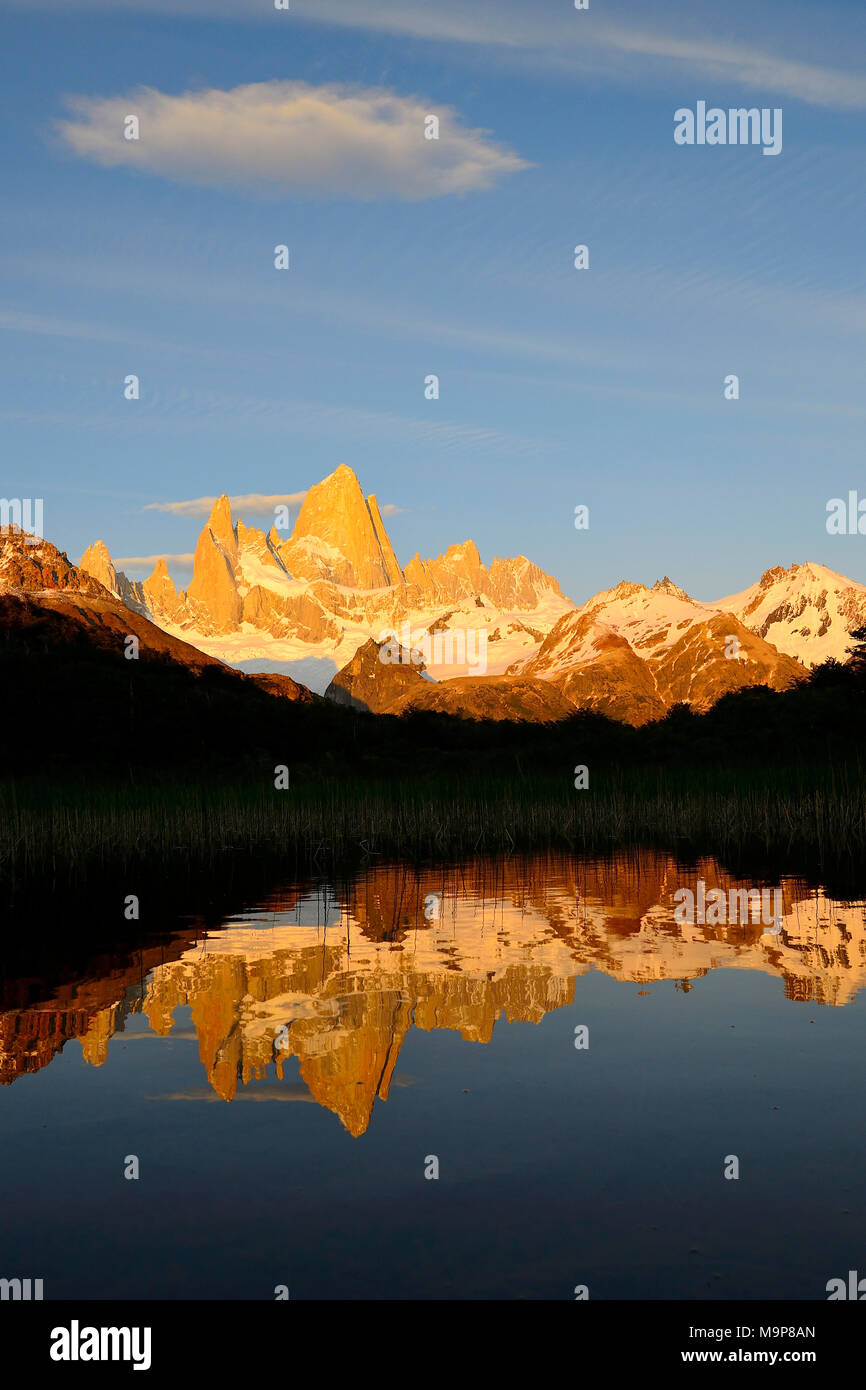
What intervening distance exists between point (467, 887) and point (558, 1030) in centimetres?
1052

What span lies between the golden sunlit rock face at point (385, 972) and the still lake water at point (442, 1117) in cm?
5

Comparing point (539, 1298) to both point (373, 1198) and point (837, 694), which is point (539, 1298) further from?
point (837, 694)

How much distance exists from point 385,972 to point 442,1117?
187 inches

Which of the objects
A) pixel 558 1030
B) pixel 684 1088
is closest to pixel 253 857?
pixel 558 1030

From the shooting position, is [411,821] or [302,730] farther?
[302,730]

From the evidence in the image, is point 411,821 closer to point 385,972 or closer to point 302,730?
point 385,972

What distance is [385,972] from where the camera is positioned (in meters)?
13.2

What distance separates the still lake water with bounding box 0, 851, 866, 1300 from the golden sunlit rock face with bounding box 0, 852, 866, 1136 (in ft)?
0.17

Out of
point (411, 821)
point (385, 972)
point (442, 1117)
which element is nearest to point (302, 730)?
point (411, 821)

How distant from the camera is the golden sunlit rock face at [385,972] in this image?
10188 mm

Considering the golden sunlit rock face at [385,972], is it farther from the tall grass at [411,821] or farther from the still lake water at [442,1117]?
the tall grass at [411,821]

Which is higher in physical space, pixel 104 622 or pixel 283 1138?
pixel 104 622

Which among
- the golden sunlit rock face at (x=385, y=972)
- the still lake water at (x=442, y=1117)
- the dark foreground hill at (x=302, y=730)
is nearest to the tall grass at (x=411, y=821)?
the golden sunlit rock face at (x=385, y=972)

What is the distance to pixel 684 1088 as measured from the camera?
9094 mm
